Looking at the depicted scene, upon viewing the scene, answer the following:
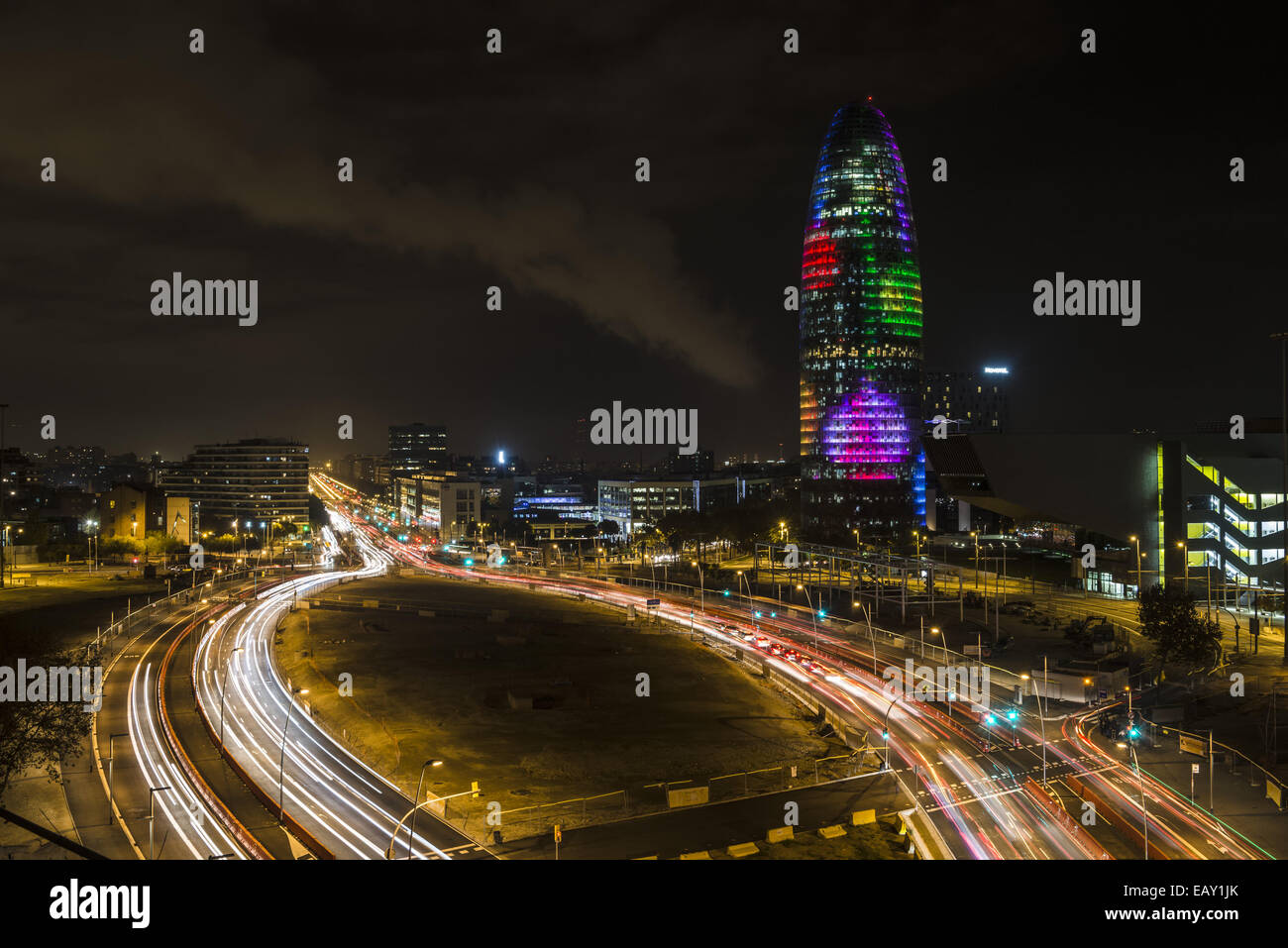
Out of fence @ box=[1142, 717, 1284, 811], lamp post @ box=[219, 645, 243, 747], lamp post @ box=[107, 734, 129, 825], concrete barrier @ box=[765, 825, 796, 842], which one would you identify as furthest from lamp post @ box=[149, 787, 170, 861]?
fence @ box=[1142, 717, 1284, 811]

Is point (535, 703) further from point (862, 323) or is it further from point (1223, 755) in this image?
point (862, 323)

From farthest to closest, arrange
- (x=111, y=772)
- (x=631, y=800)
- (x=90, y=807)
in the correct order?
(x=111, y=772), (x=631, y=800), (x=90, y=807)

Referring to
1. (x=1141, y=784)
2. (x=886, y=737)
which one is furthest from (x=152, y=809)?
(x=1141, y=784)

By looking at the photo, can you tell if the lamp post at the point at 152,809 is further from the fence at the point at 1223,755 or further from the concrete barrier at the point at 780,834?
the fence at the point at 1223,755
